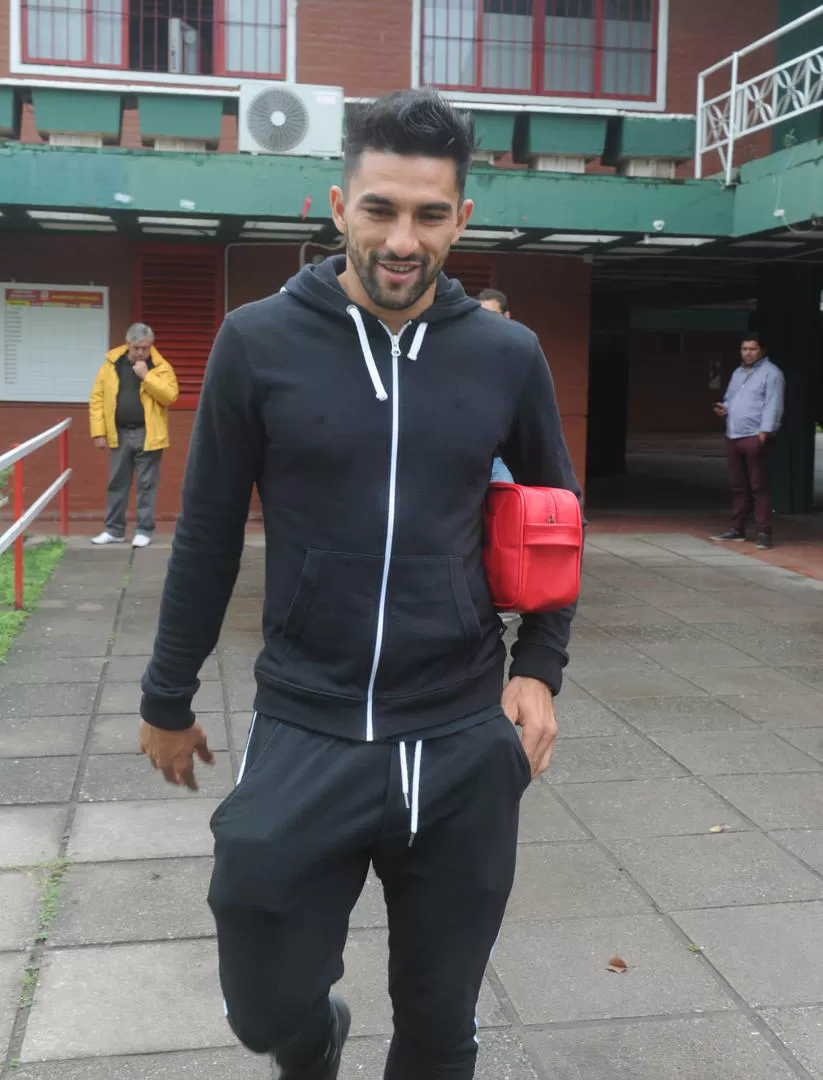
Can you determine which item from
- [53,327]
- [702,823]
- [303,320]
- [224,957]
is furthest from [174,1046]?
[53,327]

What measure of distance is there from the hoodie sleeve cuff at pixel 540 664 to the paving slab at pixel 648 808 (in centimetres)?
224

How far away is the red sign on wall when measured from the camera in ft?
40.5

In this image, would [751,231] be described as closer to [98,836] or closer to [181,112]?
[181,112]

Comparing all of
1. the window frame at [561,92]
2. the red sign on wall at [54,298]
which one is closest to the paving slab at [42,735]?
the red sign on wall at [54,298]

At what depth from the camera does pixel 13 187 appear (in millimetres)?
10312

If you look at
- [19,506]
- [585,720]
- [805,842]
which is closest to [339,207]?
[805,842]

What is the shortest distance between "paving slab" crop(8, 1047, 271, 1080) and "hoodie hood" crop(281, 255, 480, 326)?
170 centimetres

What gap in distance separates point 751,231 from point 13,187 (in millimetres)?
6089

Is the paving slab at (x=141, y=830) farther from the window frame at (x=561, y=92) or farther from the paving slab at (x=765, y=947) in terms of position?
the window frame at (x=561, y=92)

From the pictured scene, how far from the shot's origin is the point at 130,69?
1241 centimetres

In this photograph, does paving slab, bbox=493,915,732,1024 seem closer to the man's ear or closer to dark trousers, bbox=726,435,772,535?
the man's ear

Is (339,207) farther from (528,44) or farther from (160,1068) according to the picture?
(528,44)

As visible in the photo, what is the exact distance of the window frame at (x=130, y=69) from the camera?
1217 cm

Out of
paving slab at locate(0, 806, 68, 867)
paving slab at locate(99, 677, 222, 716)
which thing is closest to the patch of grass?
paving slab at locate(99, 677, 222, 716)
